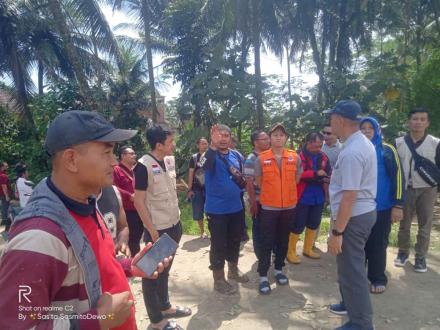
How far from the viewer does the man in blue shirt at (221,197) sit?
4020 millimetres

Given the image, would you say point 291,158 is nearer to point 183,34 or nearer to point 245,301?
point 245,301

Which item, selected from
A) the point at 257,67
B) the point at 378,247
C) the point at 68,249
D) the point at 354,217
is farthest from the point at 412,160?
the point at 257,67

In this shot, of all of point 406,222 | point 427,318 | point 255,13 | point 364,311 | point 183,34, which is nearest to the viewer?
point 364,311

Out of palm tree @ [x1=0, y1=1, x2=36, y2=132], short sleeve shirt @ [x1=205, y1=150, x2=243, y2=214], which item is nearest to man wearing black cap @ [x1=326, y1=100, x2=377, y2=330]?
short sleeve shirt @ [x1=205, y1=150, x2=243, y2=214]

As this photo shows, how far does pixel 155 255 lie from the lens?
1.88 m

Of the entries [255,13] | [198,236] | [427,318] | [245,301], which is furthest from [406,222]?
[255,13]

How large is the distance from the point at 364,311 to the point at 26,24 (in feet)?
60.3

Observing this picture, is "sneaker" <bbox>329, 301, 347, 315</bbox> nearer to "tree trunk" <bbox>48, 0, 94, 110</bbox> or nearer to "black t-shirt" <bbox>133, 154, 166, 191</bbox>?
"black t-shirt" <bbox>133, 154, 166, 191</bbox>

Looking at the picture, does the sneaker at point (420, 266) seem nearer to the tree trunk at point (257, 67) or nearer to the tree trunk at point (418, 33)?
the tree trunk at point (257, 67)

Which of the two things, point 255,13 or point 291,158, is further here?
point 255,13

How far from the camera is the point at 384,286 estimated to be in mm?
4008

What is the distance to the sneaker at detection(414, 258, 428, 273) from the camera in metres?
4.48

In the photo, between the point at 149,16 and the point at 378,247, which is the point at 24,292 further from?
the point at 149,16

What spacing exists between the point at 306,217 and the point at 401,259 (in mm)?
1332
